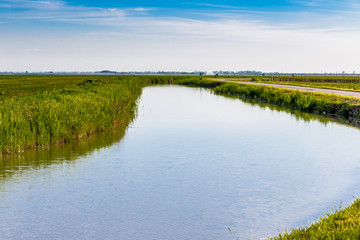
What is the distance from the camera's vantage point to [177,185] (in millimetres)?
13461

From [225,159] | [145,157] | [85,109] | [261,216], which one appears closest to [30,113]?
[85,109]

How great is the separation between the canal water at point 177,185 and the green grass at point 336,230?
1.52 meters

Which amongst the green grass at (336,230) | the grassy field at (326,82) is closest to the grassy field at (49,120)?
the green grass at (336,230)

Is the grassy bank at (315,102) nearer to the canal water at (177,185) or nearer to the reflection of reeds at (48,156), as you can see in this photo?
the canal water at (177,185)

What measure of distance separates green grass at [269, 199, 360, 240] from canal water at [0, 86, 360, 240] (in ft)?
4.98

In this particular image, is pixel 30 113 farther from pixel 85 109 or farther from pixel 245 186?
pixel 245 186

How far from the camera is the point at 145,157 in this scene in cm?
1791

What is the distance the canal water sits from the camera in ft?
33.1

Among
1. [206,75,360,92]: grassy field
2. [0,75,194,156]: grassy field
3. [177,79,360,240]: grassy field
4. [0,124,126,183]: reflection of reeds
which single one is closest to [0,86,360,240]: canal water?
[0,124,126,183]: reflection of reeds

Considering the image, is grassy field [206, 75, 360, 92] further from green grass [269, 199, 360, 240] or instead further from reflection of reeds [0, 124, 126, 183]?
green grass [269, 199, 360, 240]

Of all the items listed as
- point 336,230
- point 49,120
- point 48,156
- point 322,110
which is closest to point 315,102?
point 322,110

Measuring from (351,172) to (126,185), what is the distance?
784 cm

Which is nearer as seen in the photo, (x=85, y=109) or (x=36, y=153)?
(x=36, y=153)

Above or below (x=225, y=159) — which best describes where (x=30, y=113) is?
above
